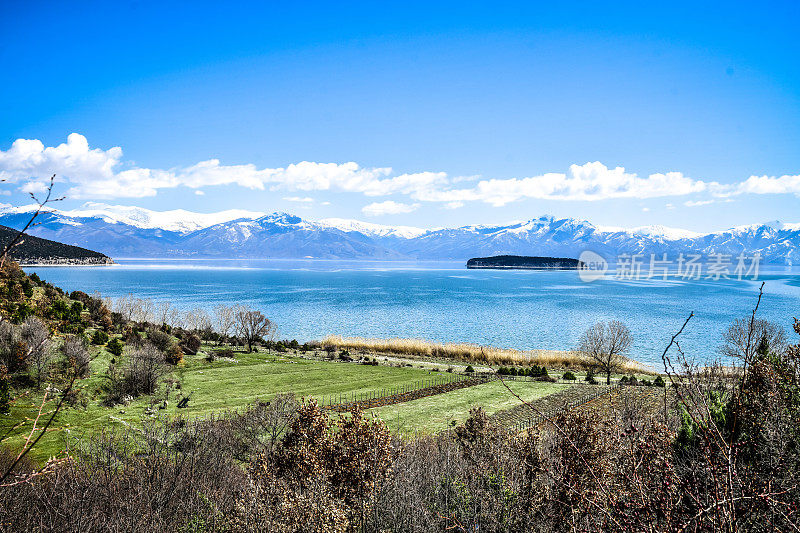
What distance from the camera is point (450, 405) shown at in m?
32.4

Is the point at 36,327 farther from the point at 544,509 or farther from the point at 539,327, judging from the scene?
the point at 539,327

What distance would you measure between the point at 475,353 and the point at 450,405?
25.8 metres

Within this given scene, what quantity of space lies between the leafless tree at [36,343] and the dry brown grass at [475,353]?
37.0 m

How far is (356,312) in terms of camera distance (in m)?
102

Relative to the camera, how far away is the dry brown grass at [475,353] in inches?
2136

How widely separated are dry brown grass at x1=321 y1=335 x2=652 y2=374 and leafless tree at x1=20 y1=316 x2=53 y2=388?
37039mm

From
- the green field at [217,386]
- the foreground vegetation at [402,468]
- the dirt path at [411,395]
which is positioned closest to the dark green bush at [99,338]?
the green field at [217,386]

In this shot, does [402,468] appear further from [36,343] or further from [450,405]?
[36,343]

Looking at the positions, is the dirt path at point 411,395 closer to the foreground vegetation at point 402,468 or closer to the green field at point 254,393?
the green field at point 254,393

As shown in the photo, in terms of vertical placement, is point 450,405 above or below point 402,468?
below

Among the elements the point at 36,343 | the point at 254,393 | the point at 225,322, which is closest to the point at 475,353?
the point at 254,393

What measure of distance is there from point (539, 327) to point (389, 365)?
1571 inches

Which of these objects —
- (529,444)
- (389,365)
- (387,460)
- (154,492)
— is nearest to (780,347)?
(389,365)

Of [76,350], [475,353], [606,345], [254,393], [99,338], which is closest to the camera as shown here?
[76,350]
